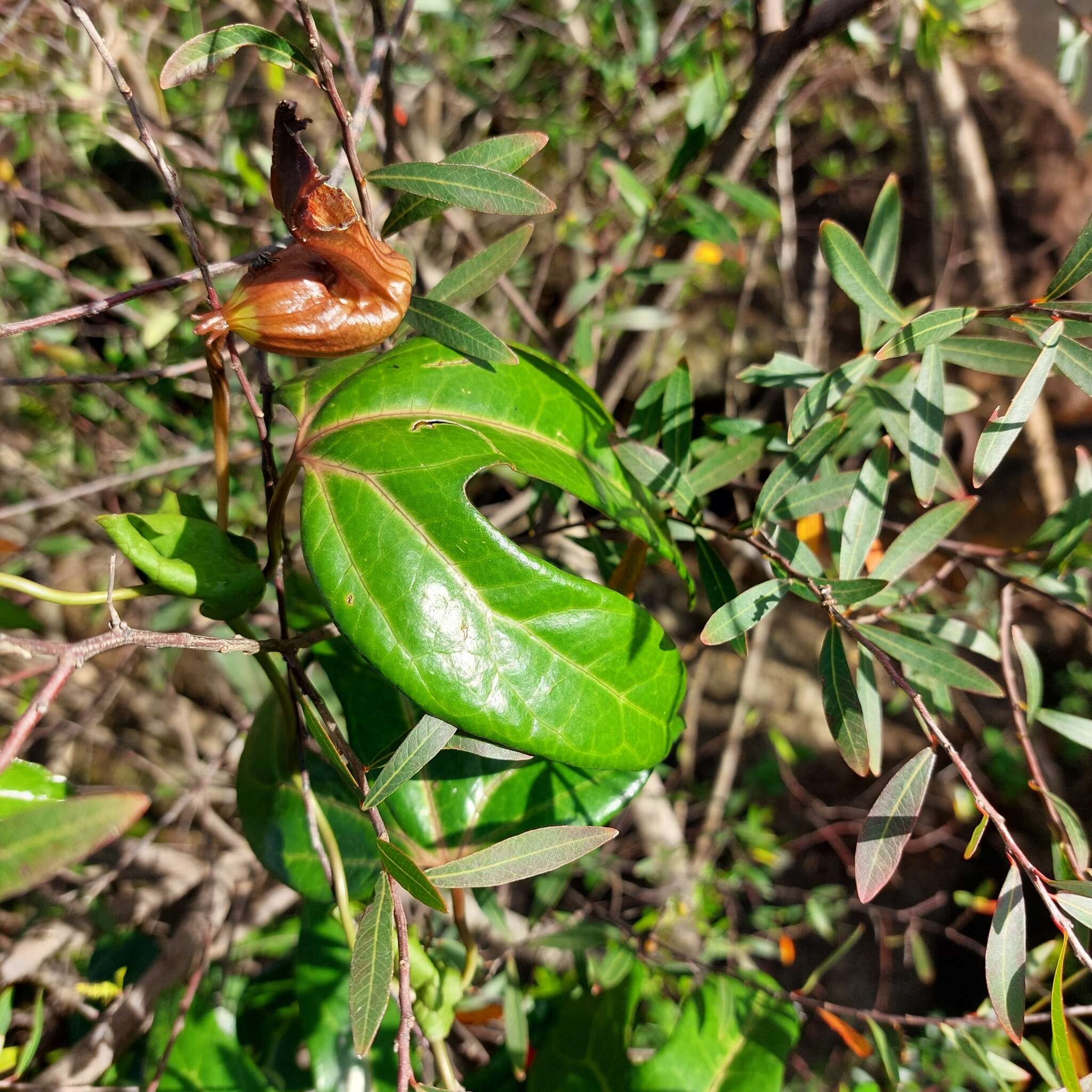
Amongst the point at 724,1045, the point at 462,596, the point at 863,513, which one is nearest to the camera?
the point at 462,596

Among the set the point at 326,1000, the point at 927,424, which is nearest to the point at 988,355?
the point at 927,424

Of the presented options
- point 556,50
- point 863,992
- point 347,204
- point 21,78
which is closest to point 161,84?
point 347,204

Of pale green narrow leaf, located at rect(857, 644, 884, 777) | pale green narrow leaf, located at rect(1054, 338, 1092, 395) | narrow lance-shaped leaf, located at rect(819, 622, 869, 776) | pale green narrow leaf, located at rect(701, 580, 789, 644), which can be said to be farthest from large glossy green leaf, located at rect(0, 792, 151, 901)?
pale green narrow leaf, located at rect(1054, 338, 1092, 395)

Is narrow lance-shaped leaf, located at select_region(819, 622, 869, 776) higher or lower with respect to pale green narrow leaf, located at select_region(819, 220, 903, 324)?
lower

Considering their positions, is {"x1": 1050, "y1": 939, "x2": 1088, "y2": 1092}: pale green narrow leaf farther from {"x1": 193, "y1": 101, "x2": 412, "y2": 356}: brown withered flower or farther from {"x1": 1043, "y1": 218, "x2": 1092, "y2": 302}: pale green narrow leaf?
{"x1": 193, "y1": 101, "x2": 412, "y2": 356}: brown withered flower

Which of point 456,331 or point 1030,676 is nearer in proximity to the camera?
point 456,331

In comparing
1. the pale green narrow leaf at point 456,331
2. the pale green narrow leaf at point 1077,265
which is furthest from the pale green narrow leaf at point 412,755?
the pale green narrow leaf at point 1077,265

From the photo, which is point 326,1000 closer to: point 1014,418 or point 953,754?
point 953,754

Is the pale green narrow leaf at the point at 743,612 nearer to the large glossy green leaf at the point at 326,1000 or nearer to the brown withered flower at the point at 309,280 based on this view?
the brown withered flower at the point at 309,280
